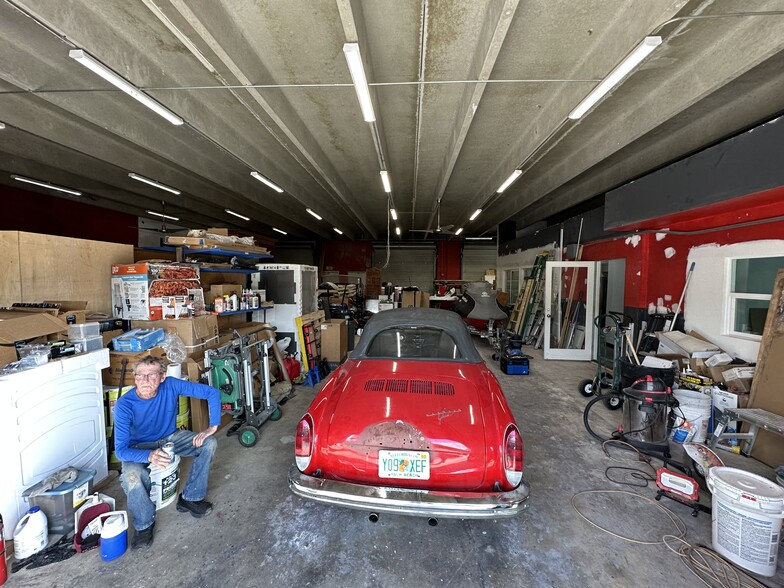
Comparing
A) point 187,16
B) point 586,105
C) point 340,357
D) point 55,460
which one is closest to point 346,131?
point 187,16

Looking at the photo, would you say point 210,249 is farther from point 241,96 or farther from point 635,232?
point 635,232

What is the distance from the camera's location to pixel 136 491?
1.94 m

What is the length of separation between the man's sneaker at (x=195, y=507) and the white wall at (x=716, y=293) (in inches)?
221

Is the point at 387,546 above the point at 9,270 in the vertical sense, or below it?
below

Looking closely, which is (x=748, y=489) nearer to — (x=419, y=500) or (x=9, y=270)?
(x=419, y=500)

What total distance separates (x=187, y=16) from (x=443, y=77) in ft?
8.15

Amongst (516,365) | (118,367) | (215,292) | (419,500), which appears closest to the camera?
(419,500)

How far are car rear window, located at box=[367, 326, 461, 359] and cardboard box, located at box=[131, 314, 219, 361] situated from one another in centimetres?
204

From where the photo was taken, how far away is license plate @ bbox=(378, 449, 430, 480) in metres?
1.77

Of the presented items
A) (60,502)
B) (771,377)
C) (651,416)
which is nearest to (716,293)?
(771,377)

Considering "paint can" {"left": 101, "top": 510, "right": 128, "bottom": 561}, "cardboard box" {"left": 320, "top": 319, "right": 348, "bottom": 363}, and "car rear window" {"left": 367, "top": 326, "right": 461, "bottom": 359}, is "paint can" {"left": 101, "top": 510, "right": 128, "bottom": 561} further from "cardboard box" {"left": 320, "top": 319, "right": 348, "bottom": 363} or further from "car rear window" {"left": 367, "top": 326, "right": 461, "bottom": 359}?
"cardboard box" {"left": 320, "top": 319, "right": 348, "bottom": 363}

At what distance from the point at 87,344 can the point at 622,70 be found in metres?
4.93

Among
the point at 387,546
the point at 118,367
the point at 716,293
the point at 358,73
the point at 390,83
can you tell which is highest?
the point at 390,83

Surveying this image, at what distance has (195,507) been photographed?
220cm
